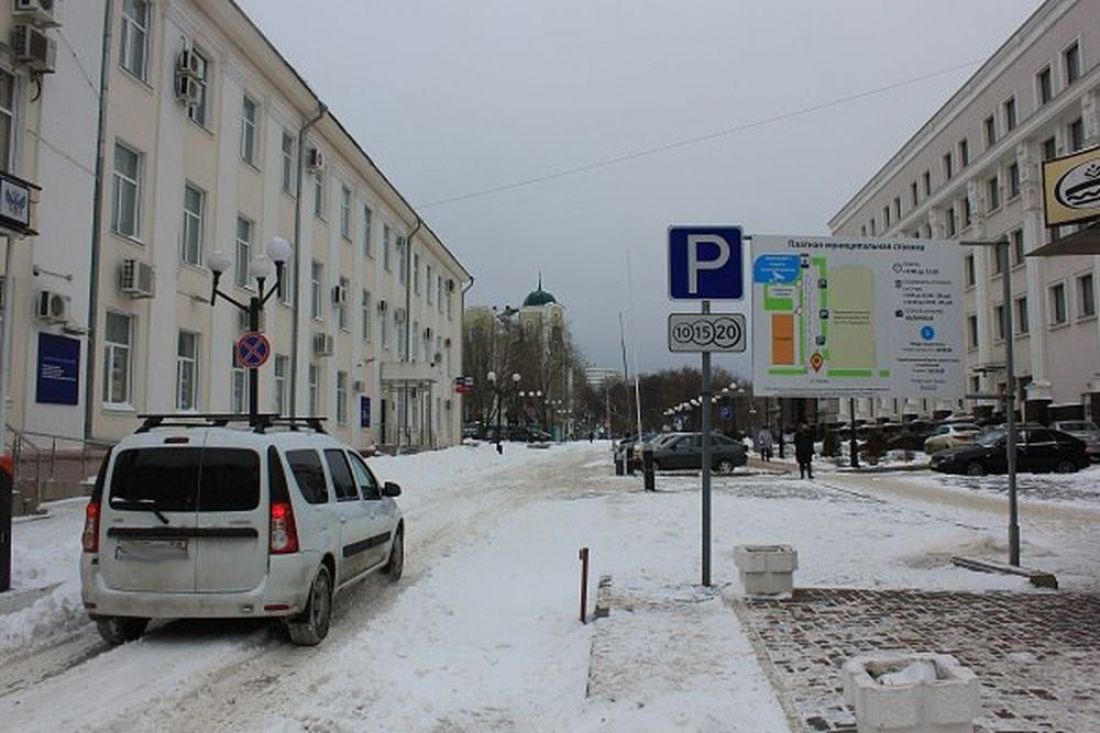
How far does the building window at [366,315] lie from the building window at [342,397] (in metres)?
3.07

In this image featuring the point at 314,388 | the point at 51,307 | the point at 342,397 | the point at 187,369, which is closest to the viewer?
the point at 51,307

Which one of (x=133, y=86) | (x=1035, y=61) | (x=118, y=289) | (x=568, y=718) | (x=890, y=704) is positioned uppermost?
(x=1035, y=61)

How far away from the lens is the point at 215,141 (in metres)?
22.9

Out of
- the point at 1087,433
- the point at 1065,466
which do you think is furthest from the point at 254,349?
the point at 1087,433

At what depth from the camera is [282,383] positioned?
2769 cm

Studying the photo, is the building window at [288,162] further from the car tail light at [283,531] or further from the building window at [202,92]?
the car tail light at [283,531]

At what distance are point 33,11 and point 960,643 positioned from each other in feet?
53.5

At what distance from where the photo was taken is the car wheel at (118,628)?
23.9 ft

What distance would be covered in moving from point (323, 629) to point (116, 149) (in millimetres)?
14867

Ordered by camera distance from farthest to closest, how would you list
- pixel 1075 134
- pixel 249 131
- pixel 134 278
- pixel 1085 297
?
pixel 1075 134 → pixel 1085 297 → pixel 249 131 → pixel 134 278

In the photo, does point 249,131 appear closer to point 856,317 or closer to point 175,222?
point 175,222

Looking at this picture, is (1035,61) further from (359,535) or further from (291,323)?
(359,535)

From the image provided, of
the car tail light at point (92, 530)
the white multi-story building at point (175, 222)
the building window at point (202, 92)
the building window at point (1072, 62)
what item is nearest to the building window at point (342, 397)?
the white multi-story building at point (175, 222)

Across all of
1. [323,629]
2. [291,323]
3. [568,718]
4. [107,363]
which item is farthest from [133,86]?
[568,718]
